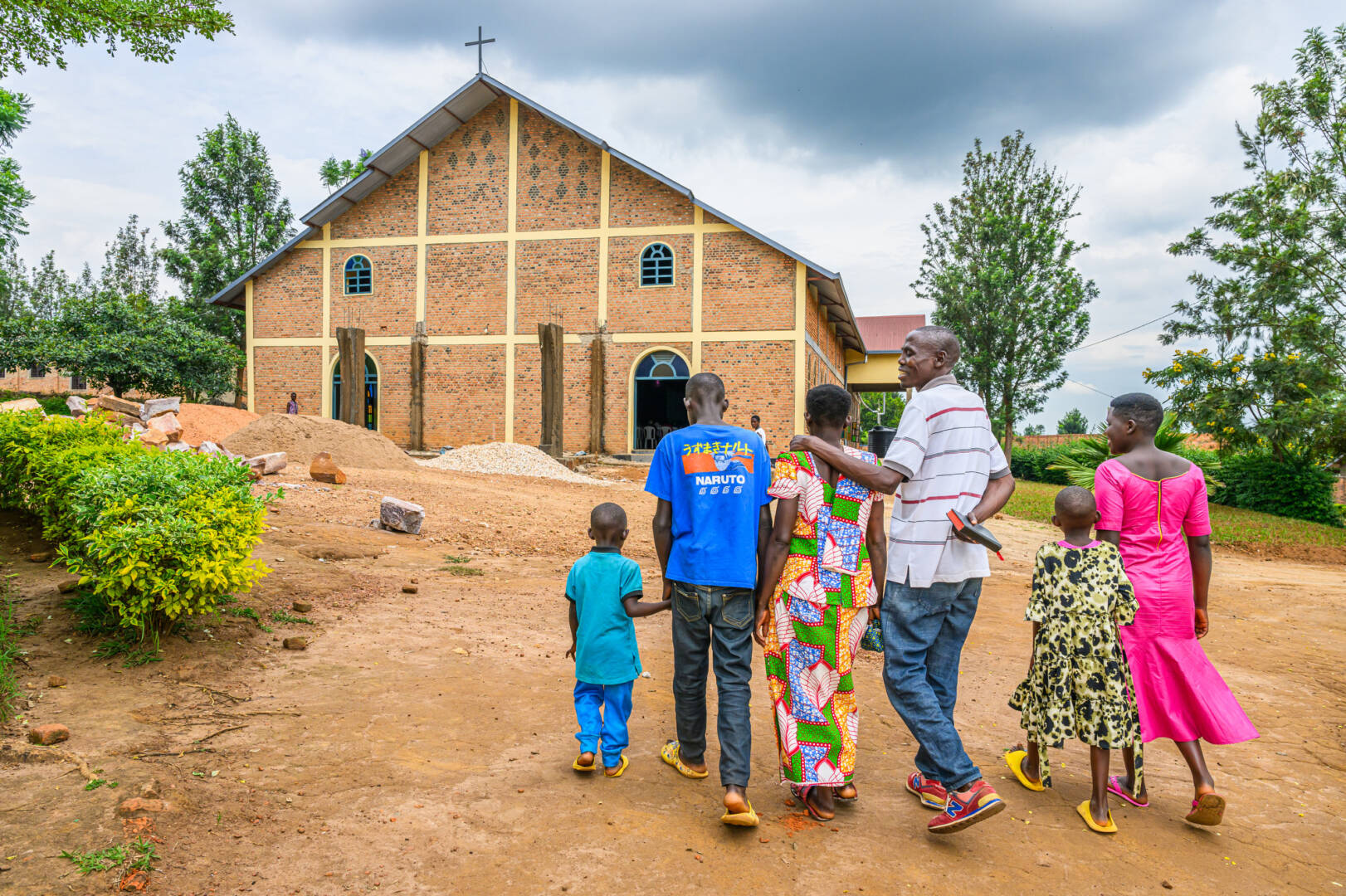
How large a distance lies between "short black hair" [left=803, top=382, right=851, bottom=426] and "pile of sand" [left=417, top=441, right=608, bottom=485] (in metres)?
13.5

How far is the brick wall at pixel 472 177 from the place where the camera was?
21094 mm

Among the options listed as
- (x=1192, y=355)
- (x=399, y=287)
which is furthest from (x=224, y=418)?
(x=1192, y=355)

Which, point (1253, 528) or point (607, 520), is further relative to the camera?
point (1253, 528)

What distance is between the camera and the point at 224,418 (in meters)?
18.0

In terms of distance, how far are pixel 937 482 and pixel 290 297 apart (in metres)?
23.0

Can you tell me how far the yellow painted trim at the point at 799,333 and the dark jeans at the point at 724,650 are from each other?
16.2 meters

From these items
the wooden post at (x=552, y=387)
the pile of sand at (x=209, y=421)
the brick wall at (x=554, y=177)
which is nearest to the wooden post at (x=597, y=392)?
the wooden post at (x=552, y=387)

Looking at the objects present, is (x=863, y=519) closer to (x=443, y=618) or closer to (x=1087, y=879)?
(x=1087, y=879)

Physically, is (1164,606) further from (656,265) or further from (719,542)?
(656,265)

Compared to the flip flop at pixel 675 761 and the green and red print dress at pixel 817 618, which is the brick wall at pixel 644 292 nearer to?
the flip flop at pixel 675 761

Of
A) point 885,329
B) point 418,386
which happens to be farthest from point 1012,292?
point 418,386

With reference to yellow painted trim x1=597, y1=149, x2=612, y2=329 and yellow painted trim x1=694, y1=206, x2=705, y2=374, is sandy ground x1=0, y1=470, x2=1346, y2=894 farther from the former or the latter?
yellow painted trim x1=597, y1=149, x2=612, y2=329

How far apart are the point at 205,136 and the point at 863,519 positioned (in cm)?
3591

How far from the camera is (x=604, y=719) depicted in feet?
11.3
